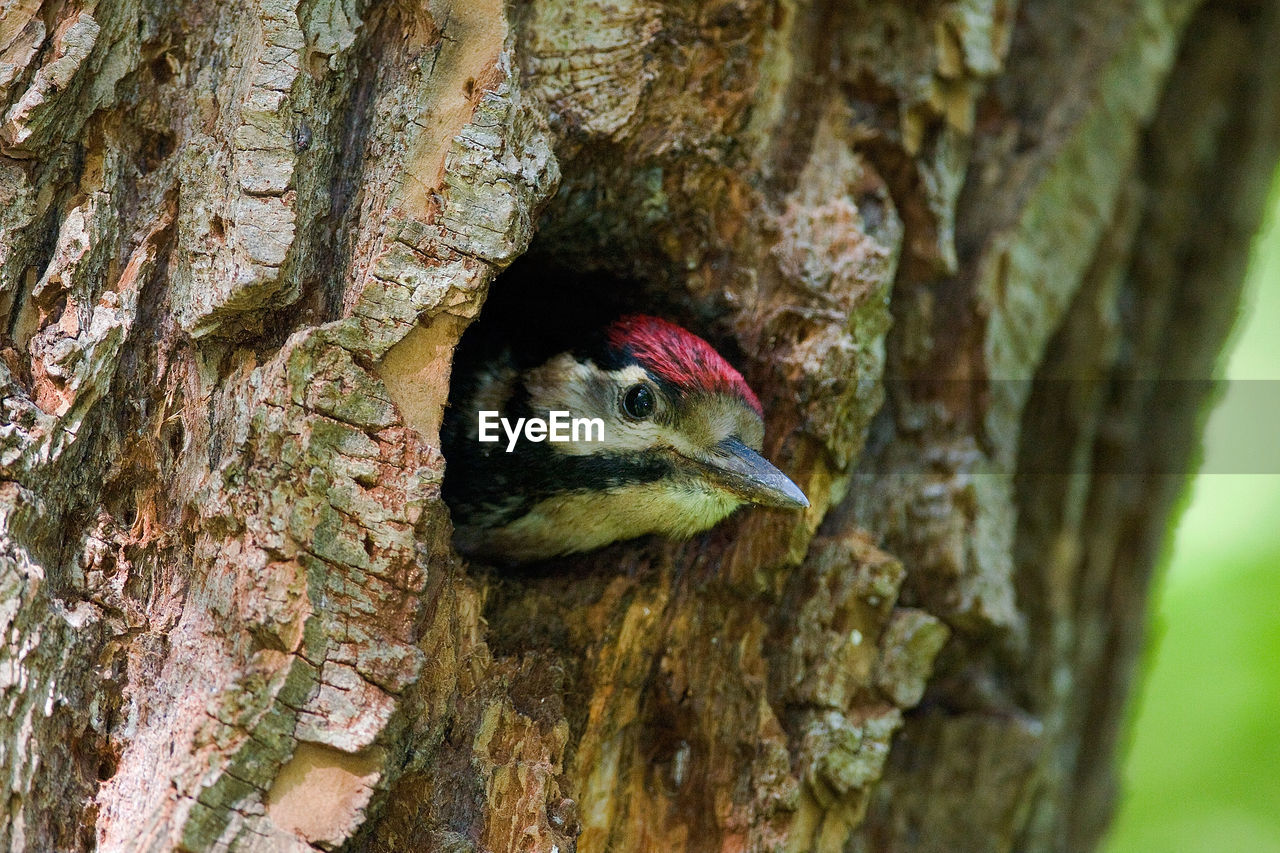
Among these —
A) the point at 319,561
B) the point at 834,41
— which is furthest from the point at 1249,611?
the point at 319,561

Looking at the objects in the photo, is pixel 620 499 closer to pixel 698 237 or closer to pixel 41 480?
pixel 698 237

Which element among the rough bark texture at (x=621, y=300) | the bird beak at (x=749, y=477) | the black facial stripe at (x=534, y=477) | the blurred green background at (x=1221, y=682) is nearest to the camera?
the rough bark texture at (x=621, y=300)

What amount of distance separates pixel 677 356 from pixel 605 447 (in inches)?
13.7

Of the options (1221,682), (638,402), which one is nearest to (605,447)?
(638,402)

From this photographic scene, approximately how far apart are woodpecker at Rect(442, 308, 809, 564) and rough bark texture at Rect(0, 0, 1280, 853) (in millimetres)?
121

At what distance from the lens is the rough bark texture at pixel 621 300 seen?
7.11ft

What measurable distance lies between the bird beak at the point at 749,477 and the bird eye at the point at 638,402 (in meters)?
0.25

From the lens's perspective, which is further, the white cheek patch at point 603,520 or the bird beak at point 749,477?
the white cheek patch at point 603,520

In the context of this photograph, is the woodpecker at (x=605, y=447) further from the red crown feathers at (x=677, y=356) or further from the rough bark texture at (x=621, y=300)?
the rough bark texture at (x=621, y=300)

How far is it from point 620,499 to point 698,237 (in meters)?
0.77

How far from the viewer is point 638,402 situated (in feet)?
10.5

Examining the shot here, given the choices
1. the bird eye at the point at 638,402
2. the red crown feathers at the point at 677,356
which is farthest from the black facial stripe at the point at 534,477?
the red crown feathers at the point at 677,356

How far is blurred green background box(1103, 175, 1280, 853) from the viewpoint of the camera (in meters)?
5.73

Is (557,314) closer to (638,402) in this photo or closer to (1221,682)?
(638,402)
